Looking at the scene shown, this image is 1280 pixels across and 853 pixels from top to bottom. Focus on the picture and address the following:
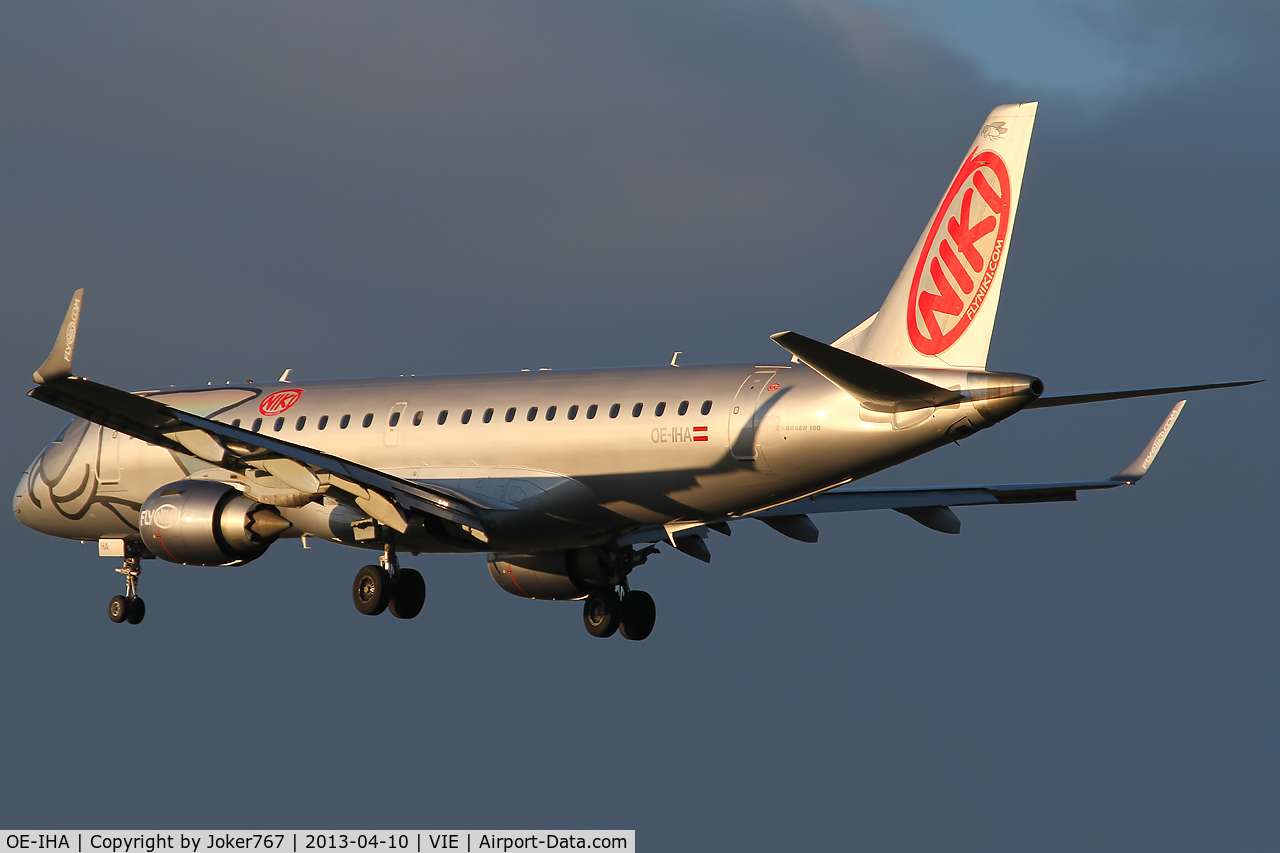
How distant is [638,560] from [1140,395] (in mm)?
13702

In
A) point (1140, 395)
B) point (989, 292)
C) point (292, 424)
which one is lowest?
point (1140, 395)

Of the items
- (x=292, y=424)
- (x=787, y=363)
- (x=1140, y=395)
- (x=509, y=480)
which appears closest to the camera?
(x=1140, y=395)

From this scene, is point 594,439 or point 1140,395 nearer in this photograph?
point 1140,395

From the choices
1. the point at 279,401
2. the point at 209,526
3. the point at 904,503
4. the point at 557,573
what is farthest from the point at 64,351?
the point at 904,503

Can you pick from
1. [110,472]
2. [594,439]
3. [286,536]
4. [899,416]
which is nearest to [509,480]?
[594,439]

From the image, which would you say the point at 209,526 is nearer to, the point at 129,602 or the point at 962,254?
the point at 129,602

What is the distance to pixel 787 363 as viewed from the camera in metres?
31.2

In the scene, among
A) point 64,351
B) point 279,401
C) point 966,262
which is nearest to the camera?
point 64,351

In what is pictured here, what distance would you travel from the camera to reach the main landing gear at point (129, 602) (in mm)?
39406

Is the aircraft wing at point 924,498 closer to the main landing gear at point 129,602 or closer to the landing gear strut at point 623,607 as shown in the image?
the landing gear strut at point 623,607

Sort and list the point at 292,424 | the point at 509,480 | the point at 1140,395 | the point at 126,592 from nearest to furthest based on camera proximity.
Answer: the point at 1140,395 → the point at 509,480 → the point at 292,424 → the point at 126,592

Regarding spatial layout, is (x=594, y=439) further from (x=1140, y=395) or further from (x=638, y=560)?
(x=1140, y=395)

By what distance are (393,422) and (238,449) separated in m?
4.99

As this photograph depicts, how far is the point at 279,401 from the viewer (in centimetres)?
3744
